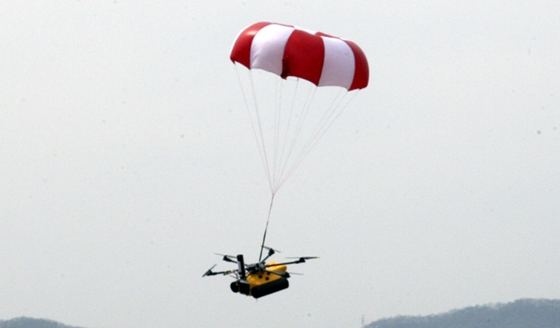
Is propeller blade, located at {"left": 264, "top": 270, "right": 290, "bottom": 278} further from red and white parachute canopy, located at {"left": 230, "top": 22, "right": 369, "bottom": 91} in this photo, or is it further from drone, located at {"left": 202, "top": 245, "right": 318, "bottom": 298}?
red and white parachute canopy, located at {"left": 230, "top": 22, "right": 369, "bottom": 91}

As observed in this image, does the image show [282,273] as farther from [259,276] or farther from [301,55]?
[301,55]

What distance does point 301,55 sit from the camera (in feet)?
127

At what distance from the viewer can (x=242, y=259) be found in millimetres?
36281

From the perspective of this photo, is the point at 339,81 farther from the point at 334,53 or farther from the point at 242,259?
the point at 242,259

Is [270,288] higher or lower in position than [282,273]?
lower

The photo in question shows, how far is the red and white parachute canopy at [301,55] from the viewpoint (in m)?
38.7

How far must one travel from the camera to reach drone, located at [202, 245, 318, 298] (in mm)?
36156

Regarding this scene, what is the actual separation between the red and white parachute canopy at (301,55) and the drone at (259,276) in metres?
6.54

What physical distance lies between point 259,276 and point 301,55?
7.97 m

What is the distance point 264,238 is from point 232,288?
6.78 feet

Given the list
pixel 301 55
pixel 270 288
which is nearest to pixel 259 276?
pixel 270 288

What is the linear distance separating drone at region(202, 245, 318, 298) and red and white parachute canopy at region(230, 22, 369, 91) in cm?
654

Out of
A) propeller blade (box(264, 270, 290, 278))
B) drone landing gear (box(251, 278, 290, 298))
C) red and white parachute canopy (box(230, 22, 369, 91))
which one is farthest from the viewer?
red and white parachute canopy (box(230, 22, 369, 91))

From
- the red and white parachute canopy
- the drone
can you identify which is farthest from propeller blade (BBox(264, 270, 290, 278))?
the red and white parachute canopy
